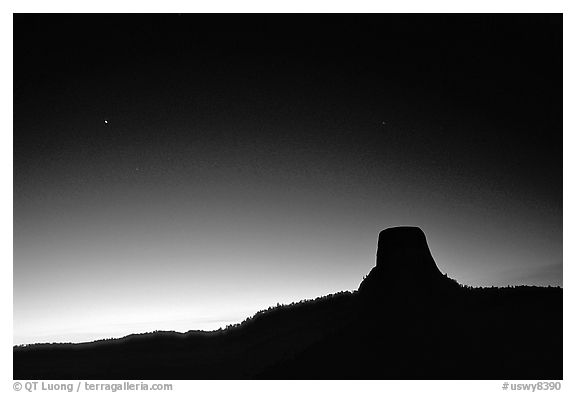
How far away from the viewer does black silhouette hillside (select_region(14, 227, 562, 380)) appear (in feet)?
61.7

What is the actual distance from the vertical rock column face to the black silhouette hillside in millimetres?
51

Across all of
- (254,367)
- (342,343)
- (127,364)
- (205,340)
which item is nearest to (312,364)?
(342,343)

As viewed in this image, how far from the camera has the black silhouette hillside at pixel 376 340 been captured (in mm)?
18797

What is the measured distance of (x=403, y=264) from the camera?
26891 millimetres

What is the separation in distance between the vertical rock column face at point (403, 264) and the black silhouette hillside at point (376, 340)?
5 cm

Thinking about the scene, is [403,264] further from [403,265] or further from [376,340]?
[376,340]

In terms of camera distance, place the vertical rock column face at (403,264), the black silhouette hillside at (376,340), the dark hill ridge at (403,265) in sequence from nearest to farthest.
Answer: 1. the black silhouette hillside at (376,340)
2. the dark hill ridge at (403,265)
3. the vertical rock column face at (403,264)

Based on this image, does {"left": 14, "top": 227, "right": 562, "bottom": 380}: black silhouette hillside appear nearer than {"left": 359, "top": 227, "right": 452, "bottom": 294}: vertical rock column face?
Yes

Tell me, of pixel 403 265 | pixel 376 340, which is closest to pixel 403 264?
pixel 403 265

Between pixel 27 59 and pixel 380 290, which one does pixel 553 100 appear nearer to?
pixel 380 290

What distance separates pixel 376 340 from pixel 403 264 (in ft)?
18.7

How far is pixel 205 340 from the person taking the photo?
24844 millimetres
